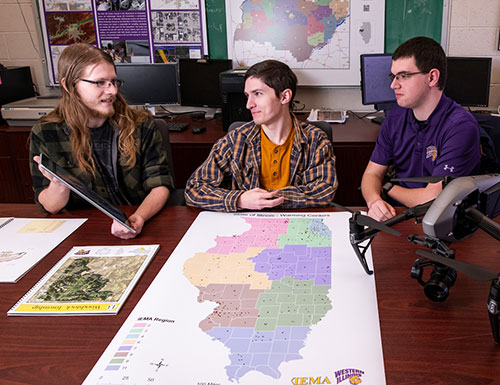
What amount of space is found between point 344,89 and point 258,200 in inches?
80.1

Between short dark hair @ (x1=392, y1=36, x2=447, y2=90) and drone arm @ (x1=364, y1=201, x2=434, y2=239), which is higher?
short dark hair @ (x1=392, y1=36, x2=447, y2=90)

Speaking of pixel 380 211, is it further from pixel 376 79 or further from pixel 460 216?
pixel 376 79

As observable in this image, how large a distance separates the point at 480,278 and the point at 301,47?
8.90 ft

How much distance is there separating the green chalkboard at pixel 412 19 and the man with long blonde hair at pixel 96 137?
1.98 meters

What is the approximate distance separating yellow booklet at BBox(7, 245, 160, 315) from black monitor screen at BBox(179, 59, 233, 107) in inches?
79.3

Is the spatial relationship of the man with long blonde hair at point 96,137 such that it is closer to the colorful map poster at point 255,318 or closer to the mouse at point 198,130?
the colorful map poster at point 255,318

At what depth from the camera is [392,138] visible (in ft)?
6.26

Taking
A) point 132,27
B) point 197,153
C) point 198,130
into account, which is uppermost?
point 132,27

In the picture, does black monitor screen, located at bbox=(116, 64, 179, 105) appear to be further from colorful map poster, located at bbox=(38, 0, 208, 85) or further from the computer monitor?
the computer monitor

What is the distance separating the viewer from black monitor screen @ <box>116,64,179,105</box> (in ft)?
10.3

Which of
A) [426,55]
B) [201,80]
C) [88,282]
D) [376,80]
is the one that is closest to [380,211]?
[426,55]

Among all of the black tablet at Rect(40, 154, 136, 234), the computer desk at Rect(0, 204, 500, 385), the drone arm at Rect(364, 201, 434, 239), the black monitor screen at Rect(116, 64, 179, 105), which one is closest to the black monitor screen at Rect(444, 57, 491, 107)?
the black monitor screen at Rect(116, 64, 179, 105)

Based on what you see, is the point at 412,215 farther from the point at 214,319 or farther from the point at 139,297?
the point at 139,297

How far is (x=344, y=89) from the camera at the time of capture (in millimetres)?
3295
